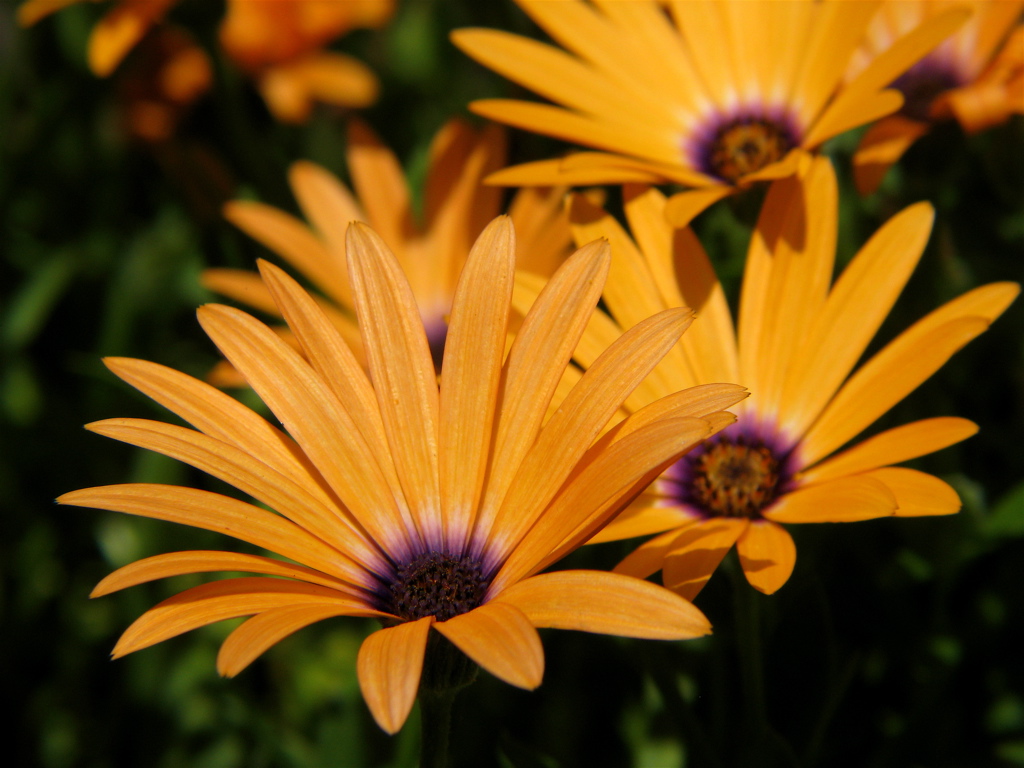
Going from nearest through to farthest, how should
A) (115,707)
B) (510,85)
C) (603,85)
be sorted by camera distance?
(603,85) < (115,707) < (510,85)

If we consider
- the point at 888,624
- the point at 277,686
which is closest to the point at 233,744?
the point at 277,686

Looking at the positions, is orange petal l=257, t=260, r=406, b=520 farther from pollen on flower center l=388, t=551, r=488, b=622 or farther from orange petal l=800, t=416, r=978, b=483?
orange petal l=800, t=416, r=978, b=483

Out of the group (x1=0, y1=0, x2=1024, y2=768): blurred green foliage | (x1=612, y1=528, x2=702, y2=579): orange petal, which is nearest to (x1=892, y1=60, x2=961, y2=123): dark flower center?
(x1=0, y1=0, x2=1024, y2=768): blurred green foliage

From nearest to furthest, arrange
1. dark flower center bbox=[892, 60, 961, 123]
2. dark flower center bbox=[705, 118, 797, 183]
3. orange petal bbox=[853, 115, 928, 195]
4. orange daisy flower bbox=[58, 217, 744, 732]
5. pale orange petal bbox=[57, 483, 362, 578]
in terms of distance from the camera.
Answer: orange daisy flower bbox=[58, 217, 744, 732], pale orange petal bbox=[57, 483, 362, 578], orange petal bbox=[853, 115, 928, 195], dark flower center bbox=[705, 118, 797, 183], dark flower center bbox=[892, 60, 961, 123]

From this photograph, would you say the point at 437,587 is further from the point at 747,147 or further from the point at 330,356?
the point at 747,147

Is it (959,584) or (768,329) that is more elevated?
(768,329)

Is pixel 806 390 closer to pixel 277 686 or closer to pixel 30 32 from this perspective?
pixel 277 686

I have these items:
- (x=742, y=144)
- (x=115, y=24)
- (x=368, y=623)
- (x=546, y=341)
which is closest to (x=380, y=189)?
(x=115, y=24)
